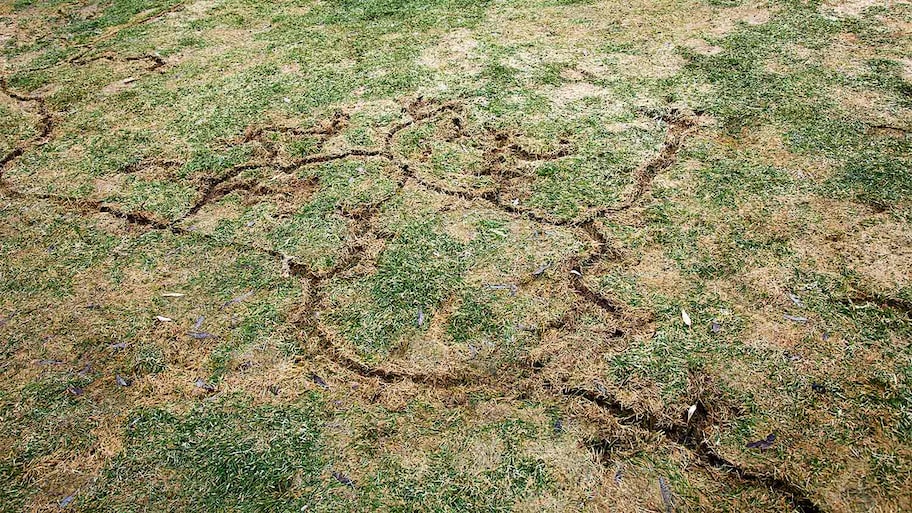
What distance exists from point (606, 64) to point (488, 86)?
641 millimetres

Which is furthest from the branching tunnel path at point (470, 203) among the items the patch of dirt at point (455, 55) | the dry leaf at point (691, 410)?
the patch of dirt at point (455, 55)

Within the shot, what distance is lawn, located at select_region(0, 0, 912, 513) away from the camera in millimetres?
1562

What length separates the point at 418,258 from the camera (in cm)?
218

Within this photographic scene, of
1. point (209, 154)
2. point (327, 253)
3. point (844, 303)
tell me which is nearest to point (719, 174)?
point (844, 303)

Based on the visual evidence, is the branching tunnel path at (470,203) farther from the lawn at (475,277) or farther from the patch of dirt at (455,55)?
the patch of dirt at (455,55)

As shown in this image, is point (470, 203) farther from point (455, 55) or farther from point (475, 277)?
point (455, 55)

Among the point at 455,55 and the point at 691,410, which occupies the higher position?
the point at 455,55

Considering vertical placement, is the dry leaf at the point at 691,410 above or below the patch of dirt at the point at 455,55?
below

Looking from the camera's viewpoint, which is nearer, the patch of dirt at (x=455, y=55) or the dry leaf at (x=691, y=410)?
the dry leaf at (x=691, y=410)

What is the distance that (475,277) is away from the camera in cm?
208

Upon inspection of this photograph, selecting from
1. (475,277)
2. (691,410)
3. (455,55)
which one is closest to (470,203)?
(475,277)

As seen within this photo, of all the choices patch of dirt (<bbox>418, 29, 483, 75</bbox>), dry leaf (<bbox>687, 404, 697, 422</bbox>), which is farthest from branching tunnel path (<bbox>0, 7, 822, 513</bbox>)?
patch of dirt (<bbox>418, 29, 483, 75</bbox>)

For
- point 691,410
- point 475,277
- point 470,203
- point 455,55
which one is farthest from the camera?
point 455,55

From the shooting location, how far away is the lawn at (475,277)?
5.12 ft
